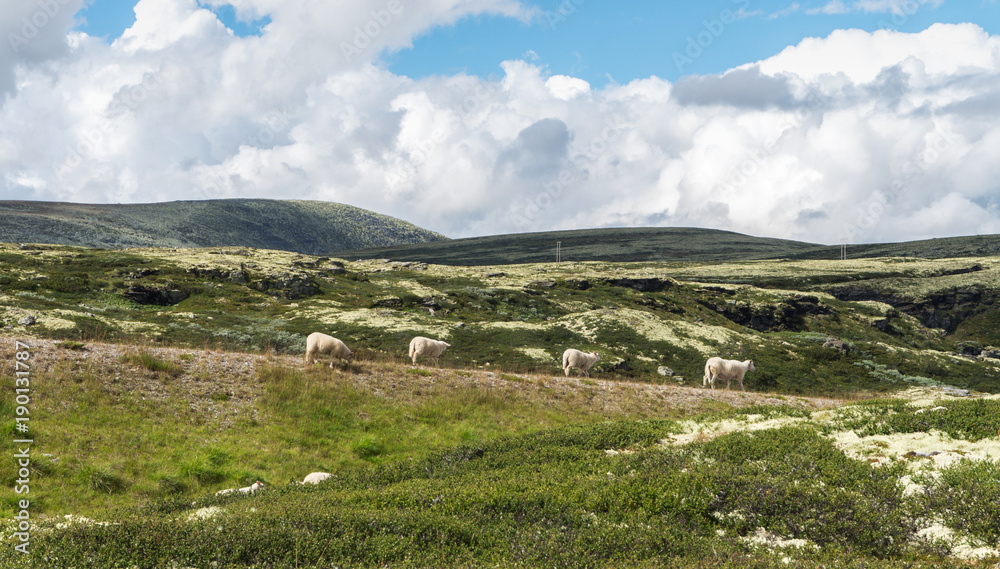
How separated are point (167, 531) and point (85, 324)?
4733 cm

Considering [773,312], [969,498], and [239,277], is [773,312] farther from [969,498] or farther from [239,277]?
[969,498]

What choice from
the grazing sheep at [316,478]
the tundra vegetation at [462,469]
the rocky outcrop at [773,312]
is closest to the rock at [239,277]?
the tundra vegetation at [462,469]

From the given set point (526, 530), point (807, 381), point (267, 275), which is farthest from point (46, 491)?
point (267, 275)

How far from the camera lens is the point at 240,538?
8547mm

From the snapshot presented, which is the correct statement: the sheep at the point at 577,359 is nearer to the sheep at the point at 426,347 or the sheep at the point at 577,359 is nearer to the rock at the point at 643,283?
the sheep at the point at 426,347

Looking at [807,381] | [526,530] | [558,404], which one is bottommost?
[807,381]

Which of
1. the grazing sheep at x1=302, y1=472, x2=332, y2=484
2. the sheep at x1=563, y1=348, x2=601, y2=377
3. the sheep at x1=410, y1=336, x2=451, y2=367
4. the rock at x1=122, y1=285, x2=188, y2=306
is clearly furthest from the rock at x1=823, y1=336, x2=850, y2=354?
the rock at x1=122, y1=285, x2=188, y2=306

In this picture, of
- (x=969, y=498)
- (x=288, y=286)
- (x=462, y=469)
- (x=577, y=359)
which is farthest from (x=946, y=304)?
(x=462, y=469)

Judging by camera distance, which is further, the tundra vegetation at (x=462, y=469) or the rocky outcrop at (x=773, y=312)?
the rocky outcrop at (x=773, y=312)

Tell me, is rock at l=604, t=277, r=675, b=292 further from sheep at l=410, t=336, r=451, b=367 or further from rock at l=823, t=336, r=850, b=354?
sheep at l=410, t=336, r=451, b=367

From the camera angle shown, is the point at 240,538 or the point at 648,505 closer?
the point at 240,538

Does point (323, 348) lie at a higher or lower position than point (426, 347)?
higher

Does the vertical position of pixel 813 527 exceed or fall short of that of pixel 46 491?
it exceeds it

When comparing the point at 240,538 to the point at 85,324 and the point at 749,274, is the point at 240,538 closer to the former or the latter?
the point at 85,324
